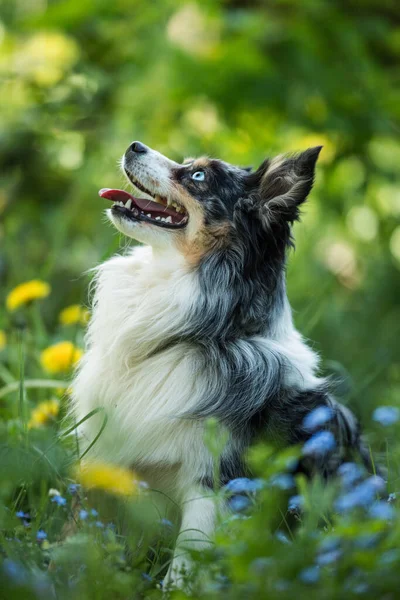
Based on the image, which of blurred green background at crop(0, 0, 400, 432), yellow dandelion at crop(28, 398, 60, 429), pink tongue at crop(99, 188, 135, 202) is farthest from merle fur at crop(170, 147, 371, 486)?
blurred green background at crop(0, 0, 400, 432)

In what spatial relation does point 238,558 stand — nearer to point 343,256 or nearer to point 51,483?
point 51,483

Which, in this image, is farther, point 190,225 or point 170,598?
point 190,225

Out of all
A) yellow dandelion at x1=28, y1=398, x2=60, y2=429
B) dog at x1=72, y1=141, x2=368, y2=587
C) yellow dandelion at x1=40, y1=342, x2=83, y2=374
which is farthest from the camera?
yellow dandelion at x1=40, y1=342, x2=83, y2=374

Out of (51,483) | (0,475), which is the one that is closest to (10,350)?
(51,483)

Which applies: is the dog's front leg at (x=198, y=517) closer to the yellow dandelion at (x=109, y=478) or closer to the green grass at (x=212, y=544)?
the green grass at (x=212, y=544)

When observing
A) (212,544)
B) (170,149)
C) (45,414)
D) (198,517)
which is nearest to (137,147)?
(45,414)

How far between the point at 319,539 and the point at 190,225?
5.81ft

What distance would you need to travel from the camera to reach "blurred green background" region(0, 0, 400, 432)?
5.41 m

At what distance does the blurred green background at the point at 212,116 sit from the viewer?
541 centimetres

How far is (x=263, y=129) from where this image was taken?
6.36 meters

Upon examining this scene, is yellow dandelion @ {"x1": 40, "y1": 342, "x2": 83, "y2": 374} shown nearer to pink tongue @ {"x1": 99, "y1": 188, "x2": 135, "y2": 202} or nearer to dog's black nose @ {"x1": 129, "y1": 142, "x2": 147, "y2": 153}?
pink tongue @ {"x1": 99, "y1": 188, "x2": 135, "y2": 202}

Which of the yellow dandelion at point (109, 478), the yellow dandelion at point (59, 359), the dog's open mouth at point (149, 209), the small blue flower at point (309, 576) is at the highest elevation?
the dog's open mouth at point (149, 209)

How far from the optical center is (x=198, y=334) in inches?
122

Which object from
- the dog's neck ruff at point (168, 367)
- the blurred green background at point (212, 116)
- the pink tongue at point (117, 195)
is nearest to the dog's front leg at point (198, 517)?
the dog's neck ruff at point (168, 367)
